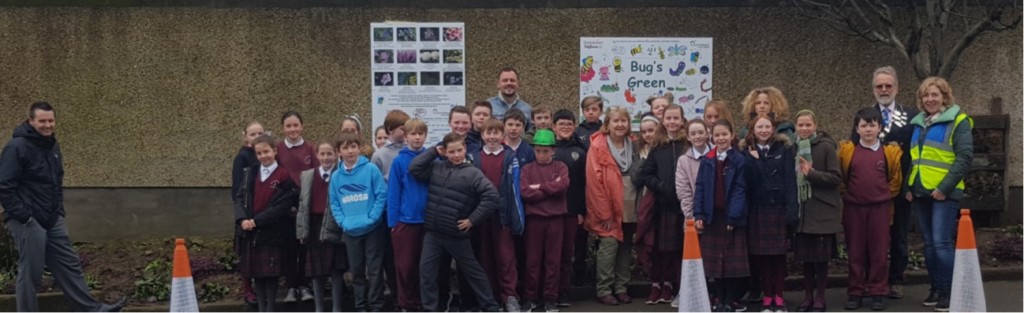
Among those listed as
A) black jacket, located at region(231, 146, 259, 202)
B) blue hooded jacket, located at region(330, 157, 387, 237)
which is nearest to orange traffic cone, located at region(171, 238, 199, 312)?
blue hooded jacket, located at region(330, 157, 387, 237)

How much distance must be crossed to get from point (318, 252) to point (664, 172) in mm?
2771

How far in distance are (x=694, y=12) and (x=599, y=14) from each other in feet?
3.05

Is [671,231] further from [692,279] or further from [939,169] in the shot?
[939,169]

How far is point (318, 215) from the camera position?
976 cm

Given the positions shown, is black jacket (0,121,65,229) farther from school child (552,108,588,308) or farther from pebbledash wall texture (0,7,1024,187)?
school child (552,108,588,308)

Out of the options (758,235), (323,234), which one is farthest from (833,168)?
(323,234)

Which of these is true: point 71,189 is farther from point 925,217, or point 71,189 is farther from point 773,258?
point 925,217

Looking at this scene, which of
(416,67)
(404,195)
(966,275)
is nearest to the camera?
(966,275)

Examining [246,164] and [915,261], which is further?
[915,261]

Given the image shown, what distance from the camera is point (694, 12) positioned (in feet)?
40.1

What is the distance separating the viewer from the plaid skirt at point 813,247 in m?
9.55

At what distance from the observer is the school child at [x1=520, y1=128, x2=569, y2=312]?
9734mm

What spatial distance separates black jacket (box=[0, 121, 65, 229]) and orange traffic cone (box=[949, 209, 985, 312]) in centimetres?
664

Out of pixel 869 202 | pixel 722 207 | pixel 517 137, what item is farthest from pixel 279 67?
pixel 869 202
